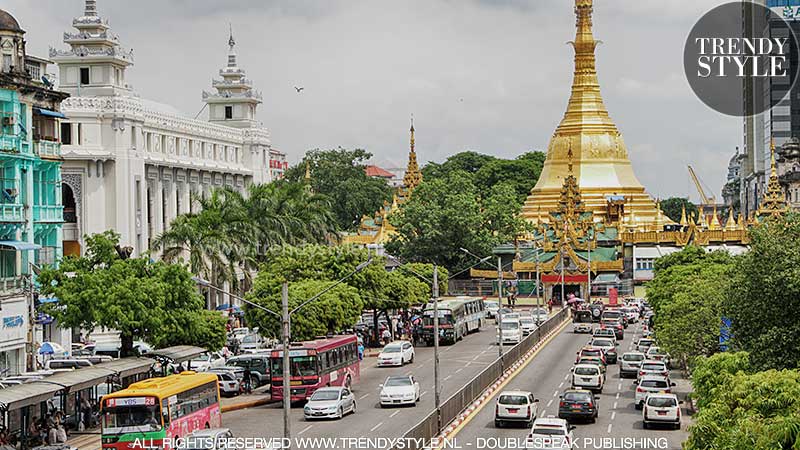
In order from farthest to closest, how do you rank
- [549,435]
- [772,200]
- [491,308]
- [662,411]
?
[772,200], [491,308], [662,411], [549,435]

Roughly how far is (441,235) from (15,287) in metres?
54.9

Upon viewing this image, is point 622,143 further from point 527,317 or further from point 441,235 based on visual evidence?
point 527,317

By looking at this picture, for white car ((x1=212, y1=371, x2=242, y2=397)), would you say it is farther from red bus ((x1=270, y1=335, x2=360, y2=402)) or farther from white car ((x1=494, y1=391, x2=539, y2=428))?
white car ((x1=494, y1=391, x2=539, y2=428))

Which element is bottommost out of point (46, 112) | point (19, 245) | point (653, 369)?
point (653, 369)

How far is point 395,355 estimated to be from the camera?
208 feet

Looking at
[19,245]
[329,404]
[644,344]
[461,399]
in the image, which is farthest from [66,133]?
[461,399]

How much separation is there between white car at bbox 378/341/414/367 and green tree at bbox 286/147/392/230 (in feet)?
283

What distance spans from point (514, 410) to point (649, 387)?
7.17m

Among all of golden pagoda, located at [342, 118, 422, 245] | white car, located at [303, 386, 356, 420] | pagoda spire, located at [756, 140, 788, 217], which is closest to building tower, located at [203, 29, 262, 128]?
golden pagoda, located at [342, 118, 422, 245]

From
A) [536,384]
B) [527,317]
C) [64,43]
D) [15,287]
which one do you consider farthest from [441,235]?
[15,287]

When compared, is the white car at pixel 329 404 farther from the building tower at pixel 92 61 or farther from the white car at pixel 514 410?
the building tower at pixel 92 61

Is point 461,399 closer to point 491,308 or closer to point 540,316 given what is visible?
point 540,316

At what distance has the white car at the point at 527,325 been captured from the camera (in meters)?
77.8

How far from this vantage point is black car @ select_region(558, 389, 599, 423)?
43531 mm
